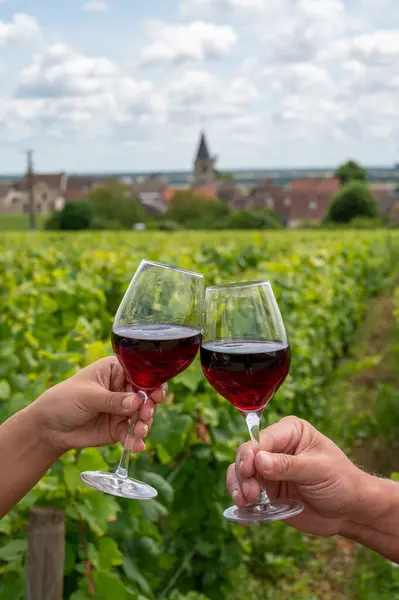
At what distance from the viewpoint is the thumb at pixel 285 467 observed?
1720mm

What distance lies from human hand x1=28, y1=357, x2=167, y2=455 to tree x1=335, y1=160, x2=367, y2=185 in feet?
368

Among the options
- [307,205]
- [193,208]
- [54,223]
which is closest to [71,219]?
[54,223]

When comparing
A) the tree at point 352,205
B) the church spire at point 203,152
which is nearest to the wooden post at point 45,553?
the tree at point 352,205

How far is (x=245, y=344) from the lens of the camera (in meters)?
1.74

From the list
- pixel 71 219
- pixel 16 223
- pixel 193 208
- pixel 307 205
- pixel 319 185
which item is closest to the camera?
pixel 71 219

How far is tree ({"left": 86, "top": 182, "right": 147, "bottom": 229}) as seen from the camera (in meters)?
88.6

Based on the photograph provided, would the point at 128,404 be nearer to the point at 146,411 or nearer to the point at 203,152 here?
the point at 146,411

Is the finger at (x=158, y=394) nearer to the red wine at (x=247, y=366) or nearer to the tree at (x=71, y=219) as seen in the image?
the red wine at (x=247, y=366)

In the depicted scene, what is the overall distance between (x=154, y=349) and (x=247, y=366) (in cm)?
20

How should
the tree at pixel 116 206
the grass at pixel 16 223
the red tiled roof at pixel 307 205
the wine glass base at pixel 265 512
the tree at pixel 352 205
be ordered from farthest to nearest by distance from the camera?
the red tiled roof at pixel 307 205 → the tree at pixel 116 206 → the tree at pixel 352 205 → the grass at pixel 16 223 → the wine glass base at pixel 265 512

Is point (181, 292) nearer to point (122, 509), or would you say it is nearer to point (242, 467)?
point (242, 467)

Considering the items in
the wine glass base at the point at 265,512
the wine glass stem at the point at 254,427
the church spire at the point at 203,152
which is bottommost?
the wine glass base at the point at 265,512

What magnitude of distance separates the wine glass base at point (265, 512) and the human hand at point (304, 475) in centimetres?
2

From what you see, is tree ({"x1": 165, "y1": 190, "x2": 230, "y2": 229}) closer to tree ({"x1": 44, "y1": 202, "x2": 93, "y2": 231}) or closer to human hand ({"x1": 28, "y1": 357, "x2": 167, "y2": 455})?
tree ({"x1": 44, "y1": 202, "x2": 93, "y2": 231})
